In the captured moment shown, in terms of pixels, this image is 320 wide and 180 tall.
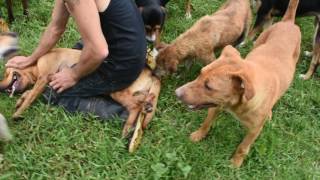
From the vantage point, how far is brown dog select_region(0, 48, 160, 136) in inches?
180

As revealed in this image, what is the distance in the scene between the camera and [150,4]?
19.1 feet

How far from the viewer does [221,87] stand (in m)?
3.72

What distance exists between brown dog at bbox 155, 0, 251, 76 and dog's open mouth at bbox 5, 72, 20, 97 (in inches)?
58.7

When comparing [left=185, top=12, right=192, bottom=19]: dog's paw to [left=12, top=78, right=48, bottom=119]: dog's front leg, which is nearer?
[left=12, top=78, right=48, bottom=119]: dog's front leg

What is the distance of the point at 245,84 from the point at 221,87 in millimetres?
206

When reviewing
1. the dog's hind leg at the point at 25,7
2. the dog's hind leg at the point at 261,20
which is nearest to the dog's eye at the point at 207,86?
the dog's hind leg at the point at 261,20

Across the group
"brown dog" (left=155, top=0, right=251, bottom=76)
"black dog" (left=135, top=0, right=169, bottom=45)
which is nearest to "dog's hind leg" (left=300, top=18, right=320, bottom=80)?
"brown dog" (left=155, top=0, right=251, bottom=76)

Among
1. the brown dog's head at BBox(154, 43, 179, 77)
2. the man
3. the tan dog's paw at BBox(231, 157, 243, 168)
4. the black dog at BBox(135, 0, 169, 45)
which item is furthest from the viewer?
the black dog at BBox(135, 0, 169, 45)

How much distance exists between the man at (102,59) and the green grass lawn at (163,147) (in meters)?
0.21

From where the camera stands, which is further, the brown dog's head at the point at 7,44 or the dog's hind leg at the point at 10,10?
the dog's hind leg at the point at 10,10

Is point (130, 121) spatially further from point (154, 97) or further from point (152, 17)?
point (152, 17)

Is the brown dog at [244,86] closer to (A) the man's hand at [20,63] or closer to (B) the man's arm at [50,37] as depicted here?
(B) the man's arm at [50,37]

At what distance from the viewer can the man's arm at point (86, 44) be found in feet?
12.7

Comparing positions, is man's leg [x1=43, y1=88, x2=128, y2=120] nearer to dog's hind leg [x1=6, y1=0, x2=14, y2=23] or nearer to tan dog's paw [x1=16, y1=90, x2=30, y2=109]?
tan dog's paw [x1=16, y1=90, x2=30, y2=109]
